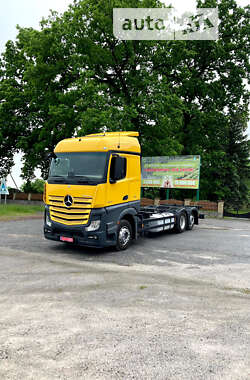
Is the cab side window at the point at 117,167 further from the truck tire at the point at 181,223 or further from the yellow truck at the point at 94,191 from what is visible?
the truck tire at the point at 181,223

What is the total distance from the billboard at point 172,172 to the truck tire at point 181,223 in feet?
24.3

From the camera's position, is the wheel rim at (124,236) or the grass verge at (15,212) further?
the grass verge at (15,212)

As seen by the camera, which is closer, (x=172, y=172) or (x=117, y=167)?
(x=117, y=167)

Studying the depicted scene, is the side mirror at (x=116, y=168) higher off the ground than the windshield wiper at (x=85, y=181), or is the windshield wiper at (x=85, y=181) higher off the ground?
the side mirror at (x=116, y=168)

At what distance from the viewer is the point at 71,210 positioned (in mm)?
8336

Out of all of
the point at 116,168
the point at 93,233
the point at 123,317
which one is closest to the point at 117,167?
the point at 116,168

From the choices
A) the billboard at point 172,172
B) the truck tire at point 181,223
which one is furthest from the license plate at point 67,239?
the billboard at point 172,172

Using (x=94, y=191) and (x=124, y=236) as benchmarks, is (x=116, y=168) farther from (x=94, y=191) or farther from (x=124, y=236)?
(x=124, y=236)

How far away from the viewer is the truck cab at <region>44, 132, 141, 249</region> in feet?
26.8

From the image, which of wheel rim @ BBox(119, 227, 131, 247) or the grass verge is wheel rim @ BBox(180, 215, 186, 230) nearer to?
wheel rim @ BBox(119, 227, 131, 247)

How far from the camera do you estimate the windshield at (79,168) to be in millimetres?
8305

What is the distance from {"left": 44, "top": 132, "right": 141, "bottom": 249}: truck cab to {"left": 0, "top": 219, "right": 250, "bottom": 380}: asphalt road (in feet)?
2.33

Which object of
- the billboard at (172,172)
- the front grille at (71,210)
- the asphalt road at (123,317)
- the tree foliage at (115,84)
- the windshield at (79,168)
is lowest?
the asphalt road at (123,317)

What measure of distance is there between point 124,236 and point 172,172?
13.6 metres
